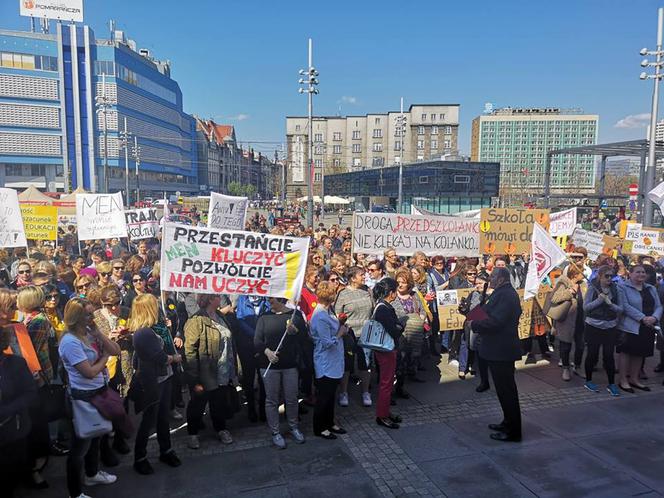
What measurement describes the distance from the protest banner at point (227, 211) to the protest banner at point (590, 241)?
7606 millimetres

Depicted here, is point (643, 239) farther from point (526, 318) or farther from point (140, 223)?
point (140, 223)

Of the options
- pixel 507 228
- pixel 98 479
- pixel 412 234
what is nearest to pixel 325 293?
pixel 98 479

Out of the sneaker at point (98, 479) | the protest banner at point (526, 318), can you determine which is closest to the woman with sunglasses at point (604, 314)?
the protest banner at point (526, 318)

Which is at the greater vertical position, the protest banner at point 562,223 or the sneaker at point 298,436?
the protest banner at point 562,223

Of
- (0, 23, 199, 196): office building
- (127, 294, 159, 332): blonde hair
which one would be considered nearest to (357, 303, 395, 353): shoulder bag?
(127, 294, 159, 332): blonde hair

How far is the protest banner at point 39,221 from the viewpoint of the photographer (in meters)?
11.5

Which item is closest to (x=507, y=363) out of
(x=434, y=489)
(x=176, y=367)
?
(x=434, y=489)

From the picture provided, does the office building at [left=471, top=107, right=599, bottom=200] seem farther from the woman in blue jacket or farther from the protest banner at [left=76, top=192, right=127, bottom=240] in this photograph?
the woman in blue jacket

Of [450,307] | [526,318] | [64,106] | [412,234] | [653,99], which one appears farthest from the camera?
[64,106]

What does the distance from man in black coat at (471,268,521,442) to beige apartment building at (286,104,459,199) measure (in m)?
107

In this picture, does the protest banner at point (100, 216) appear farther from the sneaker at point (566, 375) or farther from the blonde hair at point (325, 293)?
the sneaker at point (566, 375)

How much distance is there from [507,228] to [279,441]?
625 centimetres

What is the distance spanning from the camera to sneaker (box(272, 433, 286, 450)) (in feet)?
Result: 18.1

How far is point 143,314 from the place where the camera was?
16.0ft
